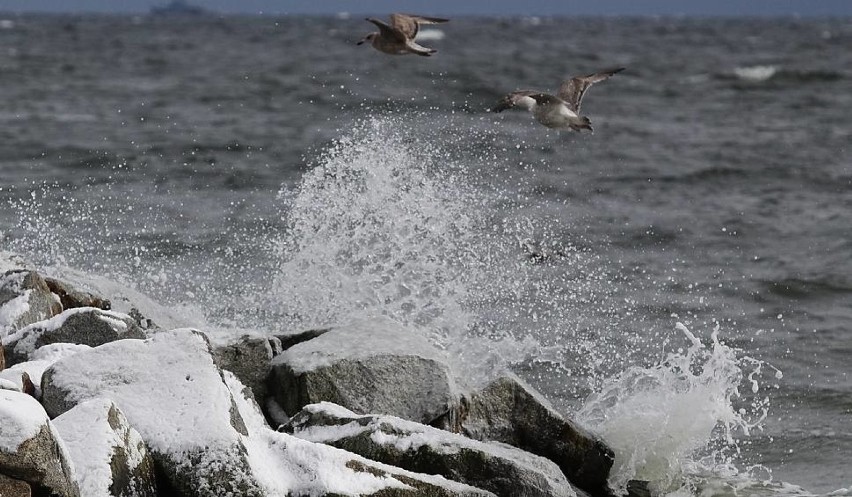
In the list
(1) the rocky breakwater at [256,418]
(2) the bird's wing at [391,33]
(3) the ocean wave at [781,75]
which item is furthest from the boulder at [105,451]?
(3) the ocean wave at [781,75]

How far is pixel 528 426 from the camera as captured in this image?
5.45m

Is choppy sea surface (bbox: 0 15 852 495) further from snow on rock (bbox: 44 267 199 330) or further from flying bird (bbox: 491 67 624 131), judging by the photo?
flying bird (bbox: 491 67 624 131)

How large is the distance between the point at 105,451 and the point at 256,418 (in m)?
0.72

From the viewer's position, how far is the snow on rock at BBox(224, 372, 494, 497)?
4.20 m

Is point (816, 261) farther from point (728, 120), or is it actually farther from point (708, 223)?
point (728, 120)

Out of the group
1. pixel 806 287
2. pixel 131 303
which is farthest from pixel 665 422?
pixel 806 287

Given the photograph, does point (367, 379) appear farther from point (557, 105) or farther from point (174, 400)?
point (557, 105)

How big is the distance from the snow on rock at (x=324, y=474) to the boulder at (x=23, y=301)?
167 cm

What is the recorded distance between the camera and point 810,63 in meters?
35.4

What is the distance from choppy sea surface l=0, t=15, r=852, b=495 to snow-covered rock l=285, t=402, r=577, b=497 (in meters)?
1.11

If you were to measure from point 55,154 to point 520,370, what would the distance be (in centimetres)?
881

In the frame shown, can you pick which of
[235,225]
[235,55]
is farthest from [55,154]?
[235,55]

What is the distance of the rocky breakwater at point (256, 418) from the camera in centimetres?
412

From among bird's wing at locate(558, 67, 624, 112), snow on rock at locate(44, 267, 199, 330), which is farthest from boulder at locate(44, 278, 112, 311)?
bird's wing at locate(558, 67, 624, 112)
